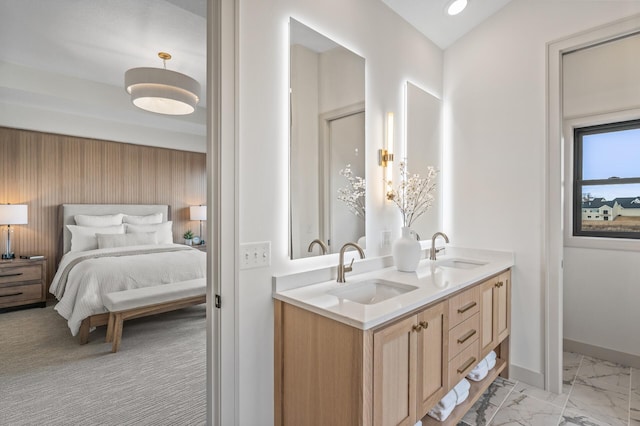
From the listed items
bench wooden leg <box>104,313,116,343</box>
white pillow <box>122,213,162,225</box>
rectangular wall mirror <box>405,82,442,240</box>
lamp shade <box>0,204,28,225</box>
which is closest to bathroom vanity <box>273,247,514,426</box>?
rectangular wall mirror <box>405,82,442,240</box>

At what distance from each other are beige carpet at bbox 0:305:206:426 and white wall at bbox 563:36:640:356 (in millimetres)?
3183

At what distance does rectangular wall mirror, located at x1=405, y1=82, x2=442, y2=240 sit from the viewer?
2.46 metres

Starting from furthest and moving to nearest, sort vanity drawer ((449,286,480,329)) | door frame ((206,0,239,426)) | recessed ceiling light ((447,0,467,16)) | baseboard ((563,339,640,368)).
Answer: baseboard ((563,339,640,368)), recessed ceiling light ((447,0,467,16)), vanity drawer ((449,286,480,329)), door frame ((206,0,239,426))

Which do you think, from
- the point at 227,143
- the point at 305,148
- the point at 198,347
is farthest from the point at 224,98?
the point at 198,347

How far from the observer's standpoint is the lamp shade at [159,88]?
9.39 feet

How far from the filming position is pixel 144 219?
516 cm

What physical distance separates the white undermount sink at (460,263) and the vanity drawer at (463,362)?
674 millimetres

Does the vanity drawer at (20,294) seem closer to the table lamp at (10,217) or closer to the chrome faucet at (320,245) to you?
the table lamp at (10,217)

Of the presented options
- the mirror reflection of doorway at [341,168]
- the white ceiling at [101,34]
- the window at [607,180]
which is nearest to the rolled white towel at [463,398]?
the mirror reflection of doorway at [341,168]

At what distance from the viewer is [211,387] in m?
1.38

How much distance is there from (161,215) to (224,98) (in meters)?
4.64

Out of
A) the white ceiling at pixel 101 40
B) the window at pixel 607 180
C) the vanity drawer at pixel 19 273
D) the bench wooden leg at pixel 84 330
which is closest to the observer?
the white ceiling at pixel 101 40

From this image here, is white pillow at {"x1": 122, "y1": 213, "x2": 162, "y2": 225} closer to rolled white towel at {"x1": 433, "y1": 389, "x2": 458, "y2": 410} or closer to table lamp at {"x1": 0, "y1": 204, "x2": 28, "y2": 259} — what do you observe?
table lamp at {"x1": 0, "y1": 204, "x2": 28, "y2": 259}

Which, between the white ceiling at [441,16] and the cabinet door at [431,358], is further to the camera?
the white ceiling at [441,16]
